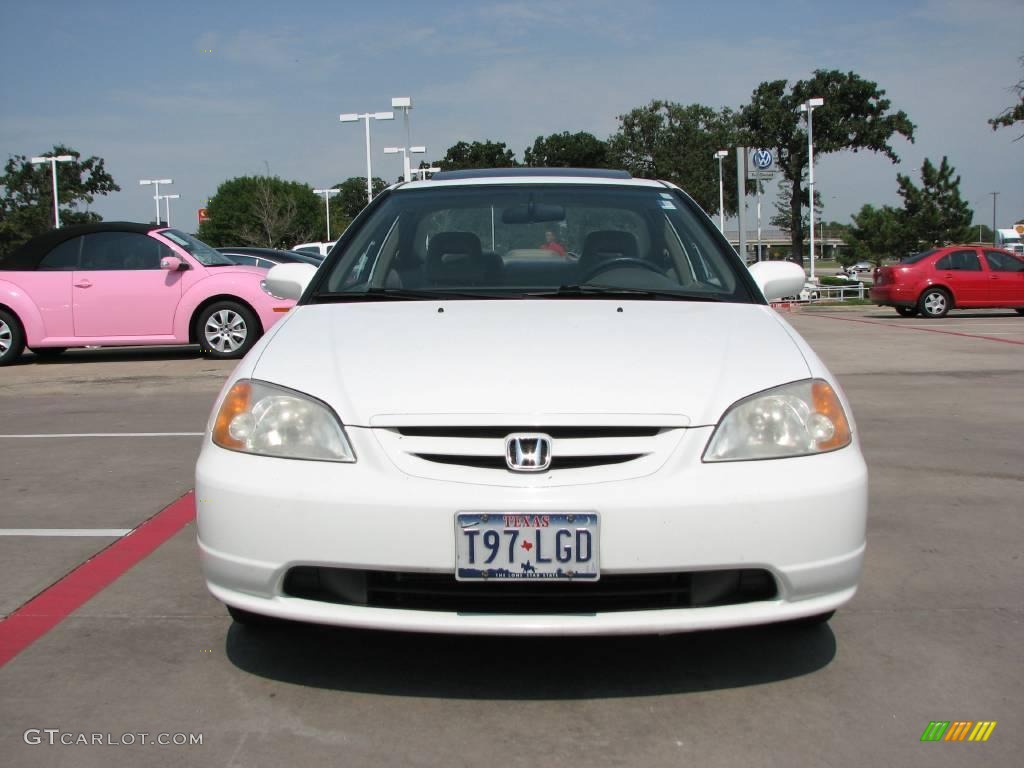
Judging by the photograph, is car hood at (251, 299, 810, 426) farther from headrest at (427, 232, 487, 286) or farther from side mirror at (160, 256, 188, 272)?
side mirror at (160, 256, 188, 272)

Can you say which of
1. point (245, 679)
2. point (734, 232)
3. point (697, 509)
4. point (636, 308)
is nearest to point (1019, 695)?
point (697, 509)

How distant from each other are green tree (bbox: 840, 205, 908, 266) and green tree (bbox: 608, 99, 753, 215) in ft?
42.4

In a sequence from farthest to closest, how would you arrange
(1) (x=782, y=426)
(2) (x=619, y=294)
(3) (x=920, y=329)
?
(3) (x=920, y=329)
(2) (x=619, y=294)
(1) (x=782, y=426)

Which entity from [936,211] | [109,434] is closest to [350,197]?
[936,211]

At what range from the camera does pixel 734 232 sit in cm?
11694

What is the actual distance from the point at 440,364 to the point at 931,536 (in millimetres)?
2454

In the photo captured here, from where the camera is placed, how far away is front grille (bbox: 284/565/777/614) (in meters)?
2.52

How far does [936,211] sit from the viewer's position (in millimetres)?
67312

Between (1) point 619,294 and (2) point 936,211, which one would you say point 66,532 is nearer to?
(1) point 619,294

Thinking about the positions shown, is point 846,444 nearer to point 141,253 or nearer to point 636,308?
point 636,308

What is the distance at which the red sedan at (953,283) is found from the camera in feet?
64.1

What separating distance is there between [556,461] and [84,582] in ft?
6.72
